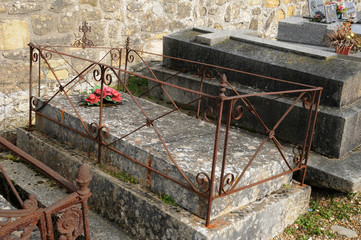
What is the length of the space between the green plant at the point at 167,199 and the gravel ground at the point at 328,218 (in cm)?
89

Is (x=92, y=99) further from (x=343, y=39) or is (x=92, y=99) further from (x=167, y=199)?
(x=343, y=39)

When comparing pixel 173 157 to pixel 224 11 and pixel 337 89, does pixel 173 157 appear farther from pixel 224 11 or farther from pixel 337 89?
pixel 224 11

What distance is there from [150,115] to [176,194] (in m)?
1.08

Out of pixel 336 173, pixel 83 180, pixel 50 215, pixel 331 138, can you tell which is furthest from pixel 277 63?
pixel 50 215

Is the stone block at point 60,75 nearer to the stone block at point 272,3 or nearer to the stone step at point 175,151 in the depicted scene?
the stone step at point 175,151

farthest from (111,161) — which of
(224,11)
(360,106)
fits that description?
(224,11)

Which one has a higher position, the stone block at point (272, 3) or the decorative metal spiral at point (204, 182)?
the stone block at point (272, 3)

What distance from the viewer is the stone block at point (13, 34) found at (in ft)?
13.7

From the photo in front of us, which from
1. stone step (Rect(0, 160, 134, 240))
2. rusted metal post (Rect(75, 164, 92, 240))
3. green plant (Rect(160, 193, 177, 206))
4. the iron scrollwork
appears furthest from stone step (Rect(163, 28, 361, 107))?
rusted metal post (Rect(75, 164, 92, 240))

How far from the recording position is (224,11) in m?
6.77

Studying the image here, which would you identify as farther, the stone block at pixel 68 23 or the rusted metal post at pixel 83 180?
the stone block at pixel 68 23

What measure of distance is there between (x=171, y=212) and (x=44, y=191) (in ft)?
4.15

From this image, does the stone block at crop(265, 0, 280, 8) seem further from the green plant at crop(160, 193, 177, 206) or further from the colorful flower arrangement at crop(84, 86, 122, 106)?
the green plant at crop(160, 193, 177, 206)

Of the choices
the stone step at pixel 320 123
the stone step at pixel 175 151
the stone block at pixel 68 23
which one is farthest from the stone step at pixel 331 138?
the stone block at pixel 68 23
